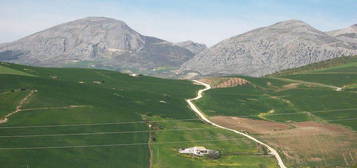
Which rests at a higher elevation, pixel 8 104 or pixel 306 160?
pixel 8 104

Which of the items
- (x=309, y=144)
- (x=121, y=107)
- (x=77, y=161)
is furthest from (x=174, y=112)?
(x=77, y=161)

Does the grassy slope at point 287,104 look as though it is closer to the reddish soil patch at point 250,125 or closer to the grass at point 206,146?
the reddish soil patch at point 250,125

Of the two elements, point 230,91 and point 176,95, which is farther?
point 230,91

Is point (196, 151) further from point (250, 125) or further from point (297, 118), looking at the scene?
point (297, 118)

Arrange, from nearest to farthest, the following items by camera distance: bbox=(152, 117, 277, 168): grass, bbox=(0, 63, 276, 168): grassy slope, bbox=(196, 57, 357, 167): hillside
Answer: bbox=(0, 63, 276, 168): grassy slope → bbox=(152, 117, 277, 168): grass → bbox=(196, 57, 357, 167): hillside

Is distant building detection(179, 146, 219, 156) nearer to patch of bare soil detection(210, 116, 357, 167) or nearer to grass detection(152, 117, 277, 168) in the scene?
grass detection(152, 117, 277, 168)

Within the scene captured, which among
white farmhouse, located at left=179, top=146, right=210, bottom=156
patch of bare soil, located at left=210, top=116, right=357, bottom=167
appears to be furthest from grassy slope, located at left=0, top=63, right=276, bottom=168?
patch of bare soil, located at left=210, top=116, right=357, bottom=167

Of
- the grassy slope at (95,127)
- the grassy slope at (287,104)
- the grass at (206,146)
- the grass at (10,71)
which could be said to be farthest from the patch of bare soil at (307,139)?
the grass at (10,71)

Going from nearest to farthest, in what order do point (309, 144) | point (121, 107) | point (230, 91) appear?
1. point (309, 144)
2. point (121, 107)
3. point (230, 91)

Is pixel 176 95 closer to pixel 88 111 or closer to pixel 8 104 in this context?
pixel 88 111
